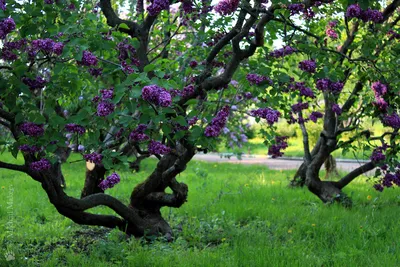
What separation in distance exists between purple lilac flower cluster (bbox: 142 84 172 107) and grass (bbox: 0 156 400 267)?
1924 millimetres

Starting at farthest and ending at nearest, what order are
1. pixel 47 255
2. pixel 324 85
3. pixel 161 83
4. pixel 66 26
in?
pixel 47 255 < pixel 324 85 < pixel 66 26 < pixel 161 83

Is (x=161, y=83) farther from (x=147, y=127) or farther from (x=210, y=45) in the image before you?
(x=210, y=45)

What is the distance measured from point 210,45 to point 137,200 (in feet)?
6.66

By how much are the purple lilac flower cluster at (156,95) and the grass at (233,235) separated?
6.31 ft

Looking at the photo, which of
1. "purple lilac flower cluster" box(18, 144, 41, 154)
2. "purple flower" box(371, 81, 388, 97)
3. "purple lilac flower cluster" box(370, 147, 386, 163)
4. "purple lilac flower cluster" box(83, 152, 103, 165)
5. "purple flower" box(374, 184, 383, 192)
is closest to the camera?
"purple lilac flower cluster" box(18, 144, 41, 154)

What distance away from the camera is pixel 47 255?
5.01 metres

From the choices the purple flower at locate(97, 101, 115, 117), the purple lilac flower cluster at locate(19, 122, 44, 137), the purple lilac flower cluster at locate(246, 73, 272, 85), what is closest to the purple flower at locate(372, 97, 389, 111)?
the purple lilac flower cluster at locate(246, 73, 272, 85)

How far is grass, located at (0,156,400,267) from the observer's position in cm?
452

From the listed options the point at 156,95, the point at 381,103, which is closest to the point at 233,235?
the point at 381,103

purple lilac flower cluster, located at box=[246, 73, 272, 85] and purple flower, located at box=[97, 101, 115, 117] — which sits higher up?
purple lilac flower cluster, located at box=[246, 73, 272, 85]

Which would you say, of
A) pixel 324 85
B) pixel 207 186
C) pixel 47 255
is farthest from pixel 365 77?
pixel 207 186

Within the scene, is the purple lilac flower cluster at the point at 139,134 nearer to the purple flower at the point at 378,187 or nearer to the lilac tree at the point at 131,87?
the lilac tree at the point at 131,87

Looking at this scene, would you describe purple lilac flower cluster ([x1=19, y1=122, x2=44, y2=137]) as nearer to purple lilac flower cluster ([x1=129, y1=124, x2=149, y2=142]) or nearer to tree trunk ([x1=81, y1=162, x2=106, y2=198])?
purple lilac flower cluster ([x1=129, y1=124, x2=149, y2=142])

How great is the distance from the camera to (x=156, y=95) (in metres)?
2.89
